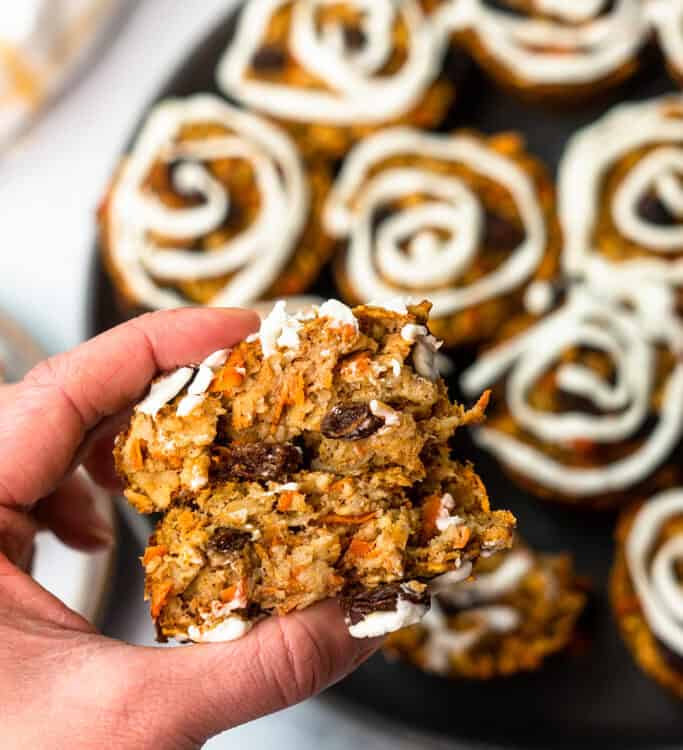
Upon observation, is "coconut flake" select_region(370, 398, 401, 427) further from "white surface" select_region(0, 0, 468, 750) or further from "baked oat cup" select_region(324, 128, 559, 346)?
"white surface" select_region(0, 0, 468, 750)

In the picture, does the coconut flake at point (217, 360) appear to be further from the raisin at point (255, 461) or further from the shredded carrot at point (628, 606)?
the shredded carrot at point (628, 606)

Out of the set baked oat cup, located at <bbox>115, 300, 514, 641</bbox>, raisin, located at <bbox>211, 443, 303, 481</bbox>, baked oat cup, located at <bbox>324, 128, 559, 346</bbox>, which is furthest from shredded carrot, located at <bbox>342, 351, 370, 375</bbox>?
baked oat cup, located at <bbox>324, 128, 559, 346</bbox>

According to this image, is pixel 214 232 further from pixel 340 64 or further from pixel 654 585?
pixel 654 585

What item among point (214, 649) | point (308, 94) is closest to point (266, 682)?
point (214, 649)

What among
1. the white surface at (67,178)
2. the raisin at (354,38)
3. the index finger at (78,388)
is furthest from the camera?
the white surface at (67,178)

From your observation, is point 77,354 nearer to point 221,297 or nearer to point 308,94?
point 221,297

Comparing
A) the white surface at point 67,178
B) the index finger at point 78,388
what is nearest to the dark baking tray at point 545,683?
the white surface at point 67,178

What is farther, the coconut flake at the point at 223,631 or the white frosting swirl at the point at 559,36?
the white frosting swirl at the point at 559,36

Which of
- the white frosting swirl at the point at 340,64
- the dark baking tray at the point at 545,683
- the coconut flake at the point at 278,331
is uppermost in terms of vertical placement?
the white frosting swirl at the point at 340,64
